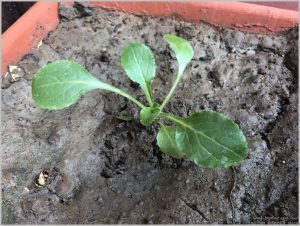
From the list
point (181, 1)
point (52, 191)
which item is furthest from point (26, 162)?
point (181, 1)

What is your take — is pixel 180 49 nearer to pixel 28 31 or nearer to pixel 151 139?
pixel 151 139

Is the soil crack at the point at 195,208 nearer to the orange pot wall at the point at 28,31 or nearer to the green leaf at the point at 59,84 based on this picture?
the green leaf at the point at 59,84

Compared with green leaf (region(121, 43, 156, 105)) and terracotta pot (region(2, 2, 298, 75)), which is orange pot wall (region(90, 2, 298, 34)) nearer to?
terracotta pot (region(2, 2, 298, 75))

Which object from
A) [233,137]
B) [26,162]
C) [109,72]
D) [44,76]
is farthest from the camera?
[109,72]

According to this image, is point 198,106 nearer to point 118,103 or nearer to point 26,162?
point 118,103

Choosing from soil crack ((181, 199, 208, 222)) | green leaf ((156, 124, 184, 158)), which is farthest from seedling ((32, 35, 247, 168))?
soil crack ((181, 199, 208, 222))
